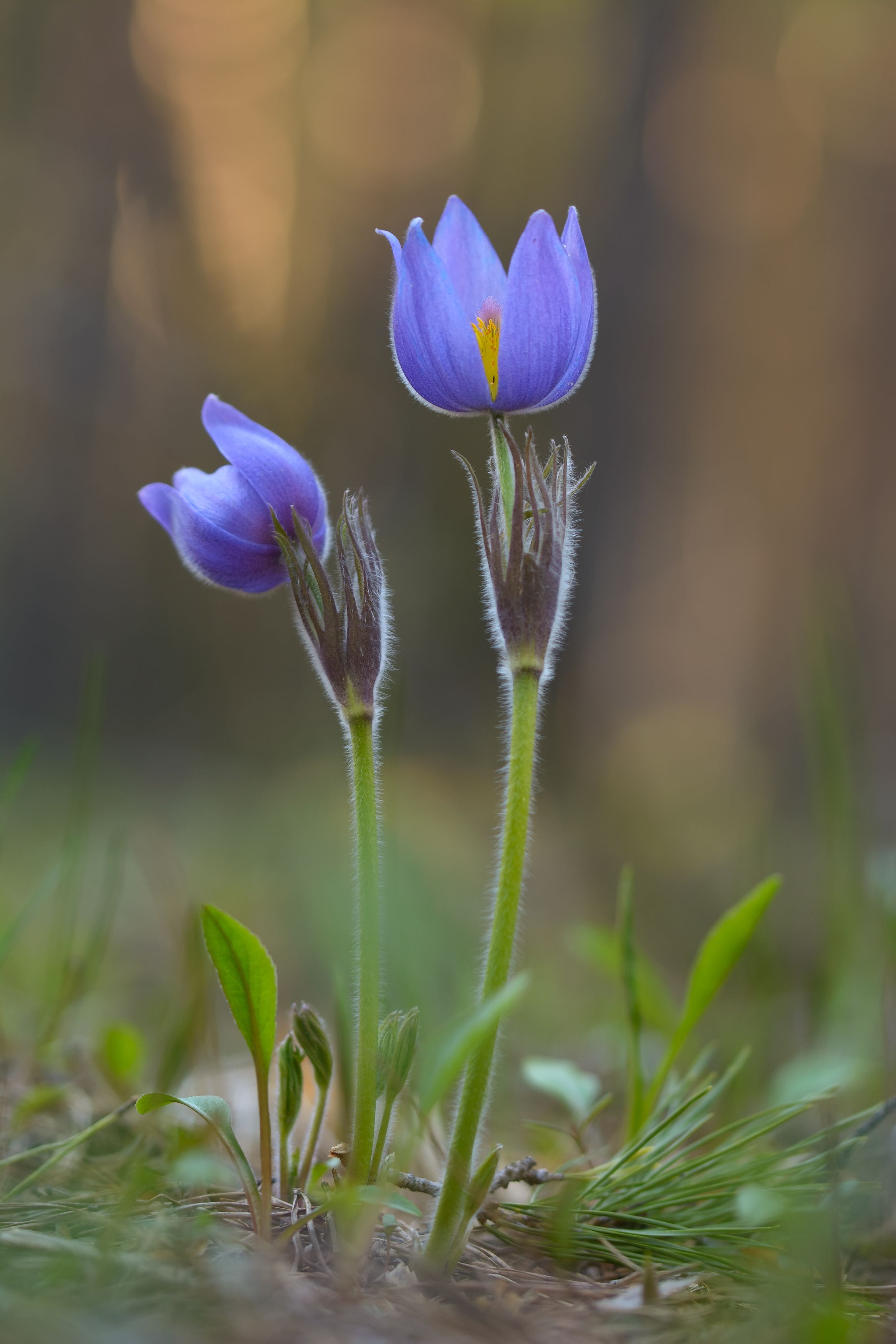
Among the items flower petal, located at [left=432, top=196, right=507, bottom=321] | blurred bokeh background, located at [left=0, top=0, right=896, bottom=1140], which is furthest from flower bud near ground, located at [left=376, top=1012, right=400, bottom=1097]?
blurred bokeh background, located at [left=0, top=0, right=896, bottom=1140]

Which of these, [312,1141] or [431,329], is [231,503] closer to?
[431,329]

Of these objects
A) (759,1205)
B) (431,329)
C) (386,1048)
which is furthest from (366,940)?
(431,329)

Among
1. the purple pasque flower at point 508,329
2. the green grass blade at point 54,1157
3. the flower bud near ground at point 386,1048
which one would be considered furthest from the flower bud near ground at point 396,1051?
the purple pasque flower at point 508,329

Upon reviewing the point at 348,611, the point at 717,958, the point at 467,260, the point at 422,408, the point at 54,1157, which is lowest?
the point at 54,1157

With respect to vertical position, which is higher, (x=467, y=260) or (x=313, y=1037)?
(x=467, y=260)

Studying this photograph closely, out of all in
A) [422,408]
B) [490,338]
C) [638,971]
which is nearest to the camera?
[490,338]

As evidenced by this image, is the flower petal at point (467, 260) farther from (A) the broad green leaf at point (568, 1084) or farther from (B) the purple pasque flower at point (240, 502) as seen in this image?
(A) the broad green leaf at point (568, 1084)

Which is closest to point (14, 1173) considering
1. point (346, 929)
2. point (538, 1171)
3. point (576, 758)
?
point (346, 929)

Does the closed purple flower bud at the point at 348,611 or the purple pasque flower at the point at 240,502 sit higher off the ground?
the purple pasque flower at the point at 240,502
